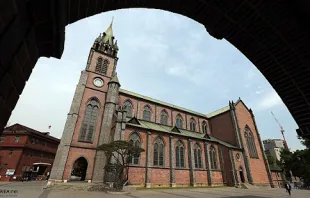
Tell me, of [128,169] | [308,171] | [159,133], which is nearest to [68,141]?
Answer: [128,169]

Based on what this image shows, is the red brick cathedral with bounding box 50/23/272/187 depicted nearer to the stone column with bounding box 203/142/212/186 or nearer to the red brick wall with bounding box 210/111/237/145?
the stone column with bounding box 203/142/212/186

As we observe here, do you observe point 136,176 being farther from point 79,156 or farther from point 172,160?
point 79,156

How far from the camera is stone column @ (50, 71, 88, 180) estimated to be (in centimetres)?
1961

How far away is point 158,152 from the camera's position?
23922 millimetres

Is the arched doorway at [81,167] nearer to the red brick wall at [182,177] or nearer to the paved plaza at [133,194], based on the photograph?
the paved plaza at [133,194]

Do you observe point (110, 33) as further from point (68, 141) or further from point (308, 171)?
point (308, 171)

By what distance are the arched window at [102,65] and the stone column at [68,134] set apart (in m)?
3.02

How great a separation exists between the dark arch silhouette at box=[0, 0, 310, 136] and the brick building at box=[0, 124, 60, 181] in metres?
40.2

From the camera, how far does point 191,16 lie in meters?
3.06

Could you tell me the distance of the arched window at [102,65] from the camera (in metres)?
29.4

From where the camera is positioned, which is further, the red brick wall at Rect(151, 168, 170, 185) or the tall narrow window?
the tall narrow window

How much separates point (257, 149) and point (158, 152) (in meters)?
22.8

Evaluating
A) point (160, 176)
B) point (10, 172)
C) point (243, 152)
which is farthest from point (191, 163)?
point (10, 172)

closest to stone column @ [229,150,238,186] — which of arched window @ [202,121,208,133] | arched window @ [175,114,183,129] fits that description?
arched window @ [202,121,208,133]
